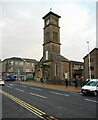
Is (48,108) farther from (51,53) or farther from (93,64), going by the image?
(51,53)

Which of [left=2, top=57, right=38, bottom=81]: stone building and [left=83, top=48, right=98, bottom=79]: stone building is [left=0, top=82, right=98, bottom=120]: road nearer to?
[left=83, top=48, right=98, bottom=79]: stone building

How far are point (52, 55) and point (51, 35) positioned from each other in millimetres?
6307

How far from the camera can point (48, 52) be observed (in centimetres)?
6631

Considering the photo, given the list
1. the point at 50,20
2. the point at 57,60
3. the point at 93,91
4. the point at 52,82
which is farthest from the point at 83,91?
the point at 50,20

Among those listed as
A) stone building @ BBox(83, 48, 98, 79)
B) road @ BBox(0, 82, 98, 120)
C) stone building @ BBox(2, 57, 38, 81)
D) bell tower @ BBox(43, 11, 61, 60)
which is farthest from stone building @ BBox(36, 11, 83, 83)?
road @ BBox(0, 82, 98, 120)

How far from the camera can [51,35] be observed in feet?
215

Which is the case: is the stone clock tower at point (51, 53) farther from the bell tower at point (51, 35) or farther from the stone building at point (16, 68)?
the stone building at point (16, 68)

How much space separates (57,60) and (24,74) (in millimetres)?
40185

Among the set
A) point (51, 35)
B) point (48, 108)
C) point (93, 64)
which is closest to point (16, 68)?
point (51, 35)

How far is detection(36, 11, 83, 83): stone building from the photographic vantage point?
64125 mm

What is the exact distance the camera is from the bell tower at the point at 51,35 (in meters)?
65.6

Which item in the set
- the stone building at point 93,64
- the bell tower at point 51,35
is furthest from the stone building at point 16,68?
the stone building at point 93,64

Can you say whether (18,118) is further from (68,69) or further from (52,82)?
(68,69)

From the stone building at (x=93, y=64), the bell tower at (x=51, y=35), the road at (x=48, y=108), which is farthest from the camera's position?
the bell tower at (x=51, y=35)
